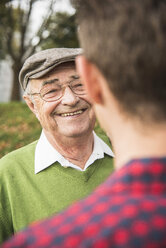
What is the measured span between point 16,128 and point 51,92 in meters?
7.15

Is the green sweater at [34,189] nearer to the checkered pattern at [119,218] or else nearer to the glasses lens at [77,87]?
the glasses lens at [77,87]

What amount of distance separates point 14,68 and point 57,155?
49.8 ft

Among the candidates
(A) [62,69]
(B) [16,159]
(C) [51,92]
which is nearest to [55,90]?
(C) [51,92]

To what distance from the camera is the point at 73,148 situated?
2557 mm

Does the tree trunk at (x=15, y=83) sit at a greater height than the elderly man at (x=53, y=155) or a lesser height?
lesser

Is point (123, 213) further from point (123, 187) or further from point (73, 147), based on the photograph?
point (73, 147)

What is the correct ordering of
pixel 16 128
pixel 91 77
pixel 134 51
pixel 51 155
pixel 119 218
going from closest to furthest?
pixel 119 218 → pixel 134 51 → pixel 91 77 → pixel 51 155 → pixel 16 128

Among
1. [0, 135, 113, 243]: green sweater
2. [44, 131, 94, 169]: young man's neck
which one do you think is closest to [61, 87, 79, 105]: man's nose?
[44, 131, 94, 169]: young man's neck

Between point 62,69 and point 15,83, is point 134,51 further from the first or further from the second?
point 15,83

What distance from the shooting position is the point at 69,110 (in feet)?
8.26

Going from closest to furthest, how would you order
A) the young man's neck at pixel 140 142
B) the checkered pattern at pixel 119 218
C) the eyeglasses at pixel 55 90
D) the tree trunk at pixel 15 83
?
the checkered pattern at pixel 119 218, the young man's neck at pixel 140 142, the eyeglasses at pixel 55 90, the tree trunk at pixel 15 83

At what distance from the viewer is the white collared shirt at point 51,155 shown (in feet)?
7.88

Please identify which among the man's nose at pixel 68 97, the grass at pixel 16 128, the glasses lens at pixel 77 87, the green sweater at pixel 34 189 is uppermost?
the glasses lens at pixel 77 87

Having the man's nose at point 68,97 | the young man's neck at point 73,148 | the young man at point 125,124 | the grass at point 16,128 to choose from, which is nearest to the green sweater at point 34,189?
the young man's neck at point 73,148
